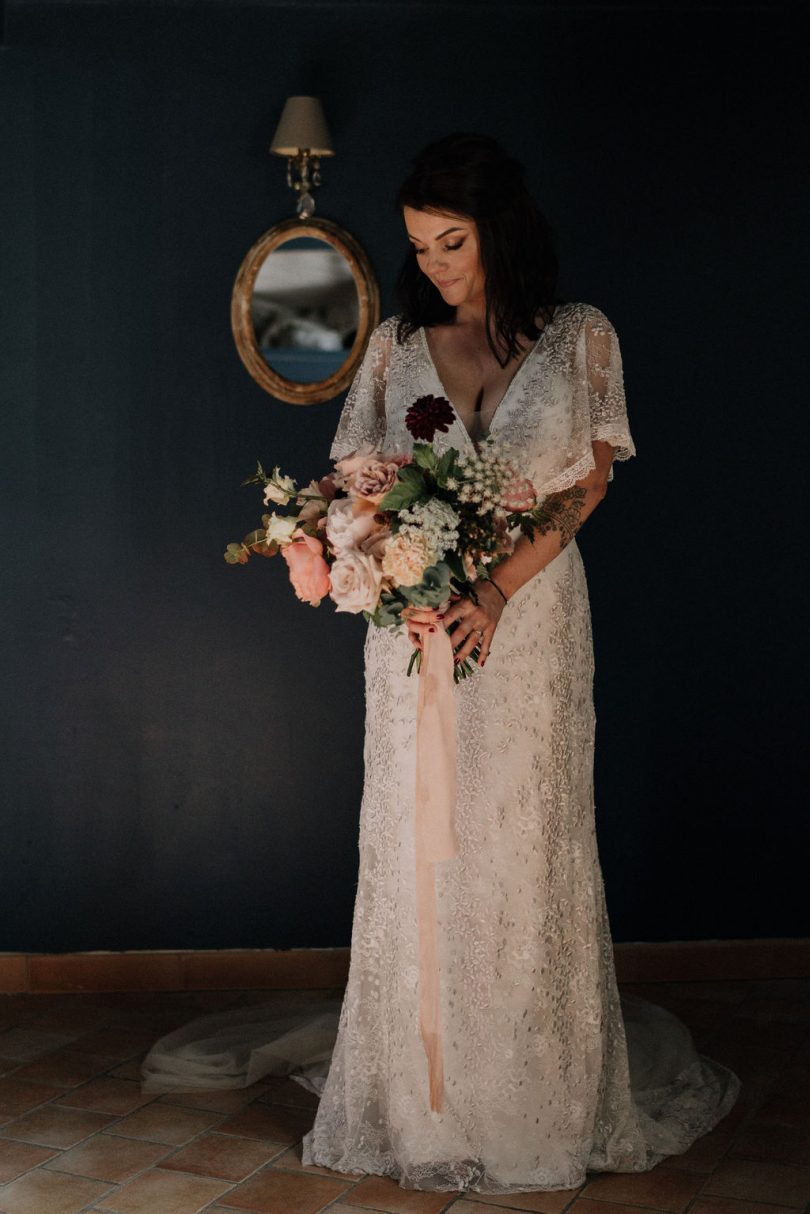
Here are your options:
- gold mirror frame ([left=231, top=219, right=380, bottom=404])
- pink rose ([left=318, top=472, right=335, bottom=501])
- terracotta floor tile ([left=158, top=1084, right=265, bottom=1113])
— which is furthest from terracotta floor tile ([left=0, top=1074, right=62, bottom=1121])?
gold mirror frame ([left=231, top=219, right=380, bottom=404])

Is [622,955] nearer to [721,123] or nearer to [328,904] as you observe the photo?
[328,904]

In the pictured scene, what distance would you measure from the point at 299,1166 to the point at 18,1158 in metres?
0.63

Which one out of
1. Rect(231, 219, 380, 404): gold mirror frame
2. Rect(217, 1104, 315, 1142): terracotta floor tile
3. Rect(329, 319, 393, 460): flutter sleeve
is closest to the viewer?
Rect(329, 319, 393, 460): flutter sleeve

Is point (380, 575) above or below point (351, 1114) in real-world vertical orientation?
above

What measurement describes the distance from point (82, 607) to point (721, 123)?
238 centimetres

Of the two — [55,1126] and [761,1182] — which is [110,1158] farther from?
[761,1182]

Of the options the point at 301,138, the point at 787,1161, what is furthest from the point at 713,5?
the point at 787,1161

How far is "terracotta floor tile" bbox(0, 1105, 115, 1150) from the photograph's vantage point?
327 cm

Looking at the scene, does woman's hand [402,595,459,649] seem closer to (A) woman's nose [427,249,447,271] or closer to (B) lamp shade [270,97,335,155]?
(A) woman's nose [427,249,447,271]

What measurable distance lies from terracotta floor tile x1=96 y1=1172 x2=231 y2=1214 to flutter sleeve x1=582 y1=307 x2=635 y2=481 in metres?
1.79

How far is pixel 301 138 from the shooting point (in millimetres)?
4004

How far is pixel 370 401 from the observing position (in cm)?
323

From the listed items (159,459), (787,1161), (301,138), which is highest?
(301,138)

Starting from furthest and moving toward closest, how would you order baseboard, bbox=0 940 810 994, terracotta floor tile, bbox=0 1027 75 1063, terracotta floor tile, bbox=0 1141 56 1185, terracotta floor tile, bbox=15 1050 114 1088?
baseboard, bbox=0 940 810 994, terracotta floor tile, bbox=0 1027 75 1063, terracotta floor tile, bbox=15 1050 114 1088, terracotta floor tile, bbox=0 1141 56 1185
